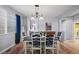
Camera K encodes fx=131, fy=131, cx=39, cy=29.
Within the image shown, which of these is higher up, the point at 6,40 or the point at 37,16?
the point at 37,16

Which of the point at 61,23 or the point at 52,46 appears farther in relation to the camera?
the point at 61,23

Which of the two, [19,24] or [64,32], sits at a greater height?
[19,24]

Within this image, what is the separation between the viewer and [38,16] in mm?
4781

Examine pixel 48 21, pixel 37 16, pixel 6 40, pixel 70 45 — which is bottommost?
pixel 70 45

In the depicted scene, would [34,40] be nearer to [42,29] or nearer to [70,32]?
[42,29]

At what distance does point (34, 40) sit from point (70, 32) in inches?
65.8

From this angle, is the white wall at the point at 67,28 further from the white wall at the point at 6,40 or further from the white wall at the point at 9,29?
the white wall at the point at 6,40

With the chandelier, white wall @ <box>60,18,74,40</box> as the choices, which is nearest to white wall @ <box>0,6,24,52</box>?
the chandelier

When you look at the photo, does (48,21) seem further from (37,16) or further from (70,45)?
(70,45)

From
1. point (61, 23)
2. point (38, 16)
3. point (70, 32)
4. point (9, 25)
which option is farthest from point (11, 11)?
point (70, 32)

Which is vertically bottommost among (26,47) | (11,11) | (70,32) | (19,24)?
(26,47)

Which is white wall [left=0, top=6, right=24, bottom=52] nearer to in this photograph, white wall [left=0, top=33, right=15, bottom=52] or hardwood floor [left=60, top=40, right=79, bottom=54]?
white wall [left=0, top=33, right=15, bottom=52]

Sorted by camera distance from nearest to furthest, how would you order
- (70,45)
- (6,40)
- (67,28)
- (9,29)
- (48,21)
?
(6,40)
(48,21)
(9,29)
(67,28)
(70,45)

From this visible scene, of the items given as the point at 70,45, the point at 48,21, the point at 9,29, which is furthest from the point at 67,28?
the point at 9,29
